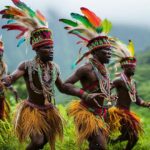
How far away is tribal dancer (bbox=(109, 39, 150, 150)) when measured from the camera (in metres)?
8.38

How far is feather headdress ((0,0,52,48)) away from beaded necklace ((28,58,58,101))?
0.88 feet

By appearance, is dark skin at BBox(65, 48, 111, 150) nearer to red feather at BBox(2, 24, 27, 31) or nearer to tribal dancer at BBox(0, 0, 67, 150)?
tribal dancer at BBox(0, 0, 67, 150)

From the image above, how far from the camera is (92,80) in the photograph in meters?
7.17

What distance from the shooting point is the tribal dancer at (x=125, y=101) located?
8383 mm

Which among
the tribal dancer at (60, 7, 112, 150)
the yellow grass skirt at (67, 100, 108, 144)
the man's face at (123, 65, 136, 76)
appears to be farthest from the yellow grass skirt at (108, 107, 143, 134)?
the yellow grass skirt at (67, 100, 108, 144)

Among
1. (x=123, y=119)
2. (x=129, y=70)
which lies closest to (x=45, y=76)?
(x=123, y=119)

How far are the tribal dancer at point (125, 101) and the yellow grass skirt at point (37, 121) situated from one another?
4.71 feet

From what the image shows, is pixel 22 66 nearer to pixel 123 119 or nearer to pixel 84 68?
pixel 84 68

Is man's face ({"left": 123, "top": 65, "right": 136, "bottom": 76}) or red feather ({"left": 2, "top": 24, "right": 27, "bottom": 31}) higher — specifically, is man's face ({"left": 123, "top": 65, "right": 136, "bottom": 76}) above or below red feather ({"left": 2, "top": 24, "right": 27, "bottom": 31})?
below

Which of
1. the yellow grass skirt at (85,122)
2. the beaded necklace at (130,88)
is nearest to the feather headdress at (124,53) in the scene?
the beaded necklace at (130,88)

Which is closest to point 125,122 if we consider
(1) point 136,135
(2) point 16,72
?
(1) point 136,135

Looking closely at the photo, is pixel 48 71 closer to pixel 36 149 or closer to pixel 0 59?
pixel 36 149

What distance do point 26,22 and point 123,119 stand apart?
2401mm

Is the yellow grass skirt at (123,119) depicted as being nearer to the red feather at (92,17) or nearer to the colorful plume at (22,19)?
the red feather at (92,17)
